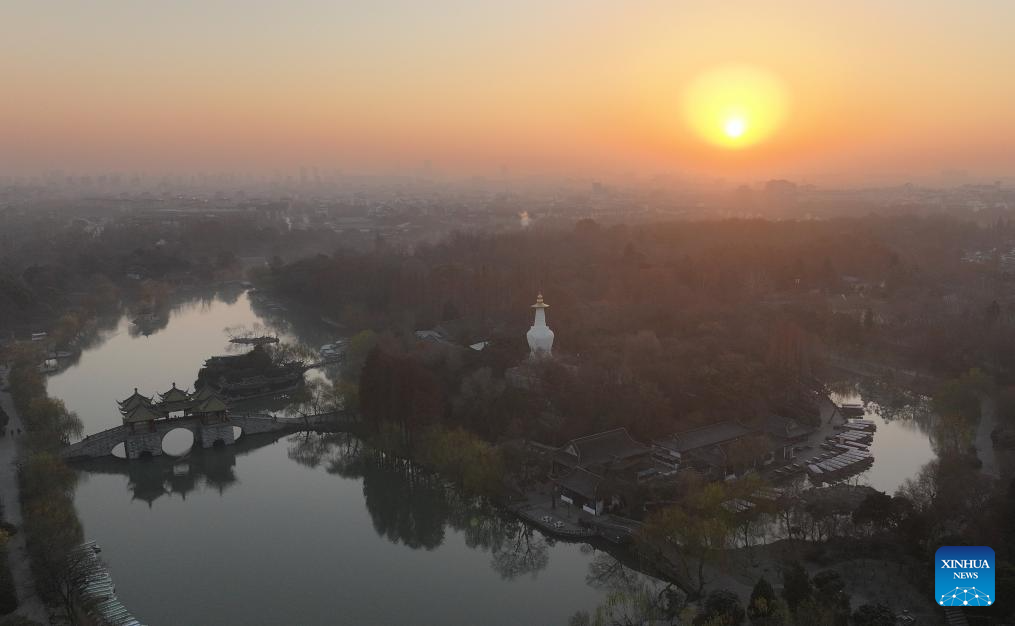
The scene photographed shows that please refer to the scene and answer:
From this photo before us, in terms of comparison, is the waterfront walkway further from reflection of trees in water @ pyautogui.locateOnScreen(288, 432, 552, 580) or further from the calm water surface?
reflection of trees in water @ pyautogui.locateOnScreen(288, 432, 552, 580)

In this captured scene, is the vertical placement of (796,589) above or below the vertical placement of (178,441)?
above

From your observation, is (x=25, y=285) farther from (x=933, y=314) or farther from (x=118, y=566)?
(x=933, y=314)

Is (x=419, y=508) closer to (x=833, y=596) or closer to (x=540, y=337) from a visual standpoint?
(x=540, y=337)

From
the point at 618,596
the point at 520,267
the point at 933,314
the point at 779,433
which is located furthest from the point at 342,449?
the point at 933,314

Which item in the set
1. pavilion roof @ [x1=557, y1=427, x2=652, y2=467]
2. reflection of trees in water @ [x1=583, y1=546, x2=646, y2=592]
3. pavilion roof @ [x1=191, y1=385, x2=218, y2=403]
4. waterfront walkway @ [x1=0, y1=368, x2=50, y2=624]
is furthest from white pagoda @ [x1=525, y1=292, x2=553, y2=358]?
waterfront walkway @ [x1=0, y1=368, x2=50, y2=624]

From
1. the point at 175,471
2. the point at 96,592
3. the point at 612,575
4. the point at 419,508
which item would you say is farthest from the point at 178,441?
the point at 612,575

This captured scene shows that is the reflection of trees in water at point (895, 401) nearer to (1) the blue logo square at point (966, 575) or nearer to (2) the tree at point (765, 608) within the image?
(1) the blue logo square at point (966, 575)
